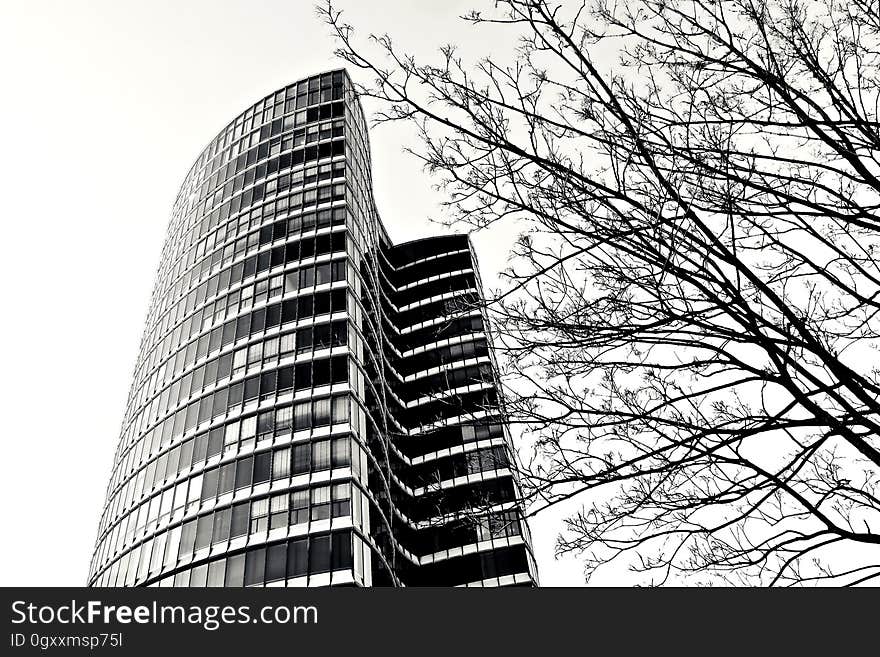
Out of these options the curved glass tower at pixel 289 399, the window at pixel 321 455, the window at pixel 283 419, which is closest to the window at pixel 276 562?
the curved glass tower at pixel 289 399

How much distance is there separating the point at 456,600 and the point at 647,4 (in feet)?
16.0

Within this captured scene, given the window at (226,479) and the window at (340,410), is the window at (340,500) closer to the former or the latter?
the window at (340,410)

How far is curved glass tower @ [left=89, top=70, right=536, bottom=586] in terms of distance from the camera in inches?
1134

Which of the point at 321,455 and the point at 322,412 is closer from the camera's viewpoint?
the point at 321,455

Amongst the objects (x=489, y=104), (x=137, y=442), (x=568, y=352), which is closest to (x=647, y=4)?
(x=489, y=104)

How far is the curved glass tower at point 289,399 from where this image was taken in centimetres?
2880

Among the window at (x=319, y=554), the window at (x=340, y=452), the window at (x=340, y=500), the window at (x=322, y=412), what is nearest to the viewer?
the window at (x=319, y=554)

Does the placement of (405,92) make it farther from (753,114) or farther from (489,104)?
(753,114)

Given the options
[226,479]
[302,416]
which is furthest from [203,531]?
[302,416]

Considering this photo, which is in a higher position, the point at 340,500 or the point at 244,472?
the point at 244,472

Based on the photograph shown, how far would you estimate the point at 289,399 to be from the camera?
32719 millimetres

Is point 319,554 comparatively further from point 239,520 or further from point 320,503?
point 239,520

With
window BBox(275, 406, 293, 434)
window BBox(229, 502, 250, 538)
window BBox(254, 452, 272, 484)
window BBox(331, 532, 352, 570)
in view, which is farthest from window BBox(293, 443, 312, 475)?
window BBox(331, 532, 352, 570)

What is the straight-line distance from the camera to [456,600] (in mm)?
4887
